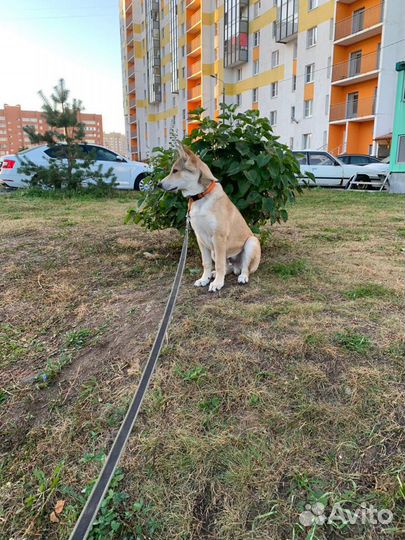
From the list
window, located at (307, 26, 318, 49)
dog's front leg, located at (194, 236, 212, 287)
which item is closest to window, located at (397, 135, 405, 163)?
dog's front leg, located at (194, 236, 212, 287)

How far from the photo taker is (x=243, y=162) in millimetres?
3584

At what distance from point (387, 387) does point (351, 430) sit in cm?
39

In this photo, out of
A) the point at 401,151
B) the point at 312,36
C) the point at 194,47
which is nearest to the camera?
the point at 401,151

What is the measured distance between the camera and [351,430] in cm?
166

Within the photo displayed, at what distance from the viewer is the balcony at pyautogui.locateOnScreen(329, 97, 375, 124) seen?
22.4 metres

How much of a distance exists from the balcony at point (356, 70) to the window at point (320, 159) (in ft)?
36.2

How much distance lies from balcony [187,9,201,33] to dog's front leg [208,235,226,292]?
41.8 m

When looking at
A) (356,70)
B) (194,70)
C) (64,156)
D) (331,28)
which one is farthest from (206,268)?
(194,70)

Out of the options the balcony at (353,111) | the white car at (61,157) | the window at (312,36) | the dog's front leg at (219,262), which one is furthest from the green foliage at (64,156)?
the window at (312,36)

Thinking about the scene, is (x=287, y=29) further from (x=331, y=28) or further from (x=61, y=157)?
(x=61, y=157)

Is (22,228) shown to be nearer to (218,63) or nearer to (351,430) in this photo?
(351,430)

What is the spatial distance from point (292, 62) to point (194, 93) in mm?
14754

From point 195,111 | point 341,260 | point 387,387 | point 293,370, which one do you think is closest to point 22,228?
point 195,111

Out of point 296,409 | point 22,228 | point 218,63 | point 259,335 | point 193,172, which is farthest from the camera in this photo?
point 218,63
